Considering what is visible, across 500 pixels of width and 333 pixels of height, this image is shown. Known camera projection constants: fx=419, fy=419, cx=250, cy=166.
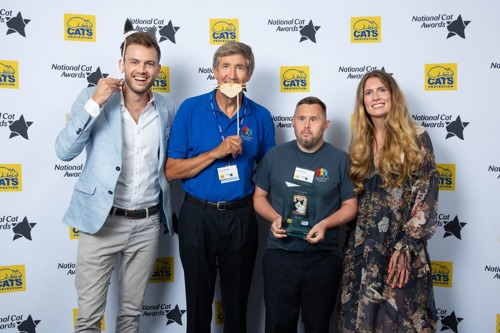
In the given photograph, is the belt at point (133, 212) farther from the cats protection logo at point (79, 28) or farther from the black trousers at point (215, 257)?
the cats protection logo at point (79, 28)

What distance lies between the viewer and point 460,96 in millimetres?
2736

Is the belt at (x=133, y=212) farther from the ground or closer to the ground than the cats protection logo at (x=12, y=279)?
farther from the ground

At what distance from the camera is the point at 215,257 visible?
2236mm

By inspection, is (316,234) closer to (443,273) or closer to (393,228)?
(393,228)

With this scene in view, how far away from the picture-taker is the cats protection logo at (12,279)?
2648 mm

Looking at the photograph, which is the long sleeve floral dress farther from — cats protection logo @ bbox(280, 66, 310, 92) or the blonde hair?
cats protection logo @ bbox(280, 66, 310, 92)

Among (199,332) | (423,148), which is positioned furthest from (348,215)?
(199,332)

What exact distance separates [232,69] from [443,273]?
1.95m

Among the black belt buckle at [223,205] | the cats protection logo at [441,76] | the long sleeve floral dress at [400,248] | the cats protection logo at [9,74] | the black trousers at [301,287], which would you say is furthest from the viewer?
the cats protection logo at [441,76]

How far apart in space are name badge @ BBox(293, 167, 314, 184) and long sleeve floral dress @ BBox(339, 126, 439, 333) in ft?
0.91

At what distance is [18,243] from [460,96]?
3.00 meters

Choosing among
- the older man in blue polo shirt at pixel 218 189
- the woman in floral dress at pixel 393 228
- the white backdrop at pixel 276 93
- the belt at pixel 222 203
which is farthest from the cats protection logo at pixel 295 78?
the belt at pixel 222 203

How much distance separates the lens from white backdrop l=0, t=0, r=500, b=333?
2.64 meters

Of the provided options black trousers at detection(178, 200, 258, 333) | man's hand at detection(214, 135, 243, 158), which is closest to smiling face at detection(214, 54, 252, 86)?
man's hand at detection(214, 135, 243, 158)
